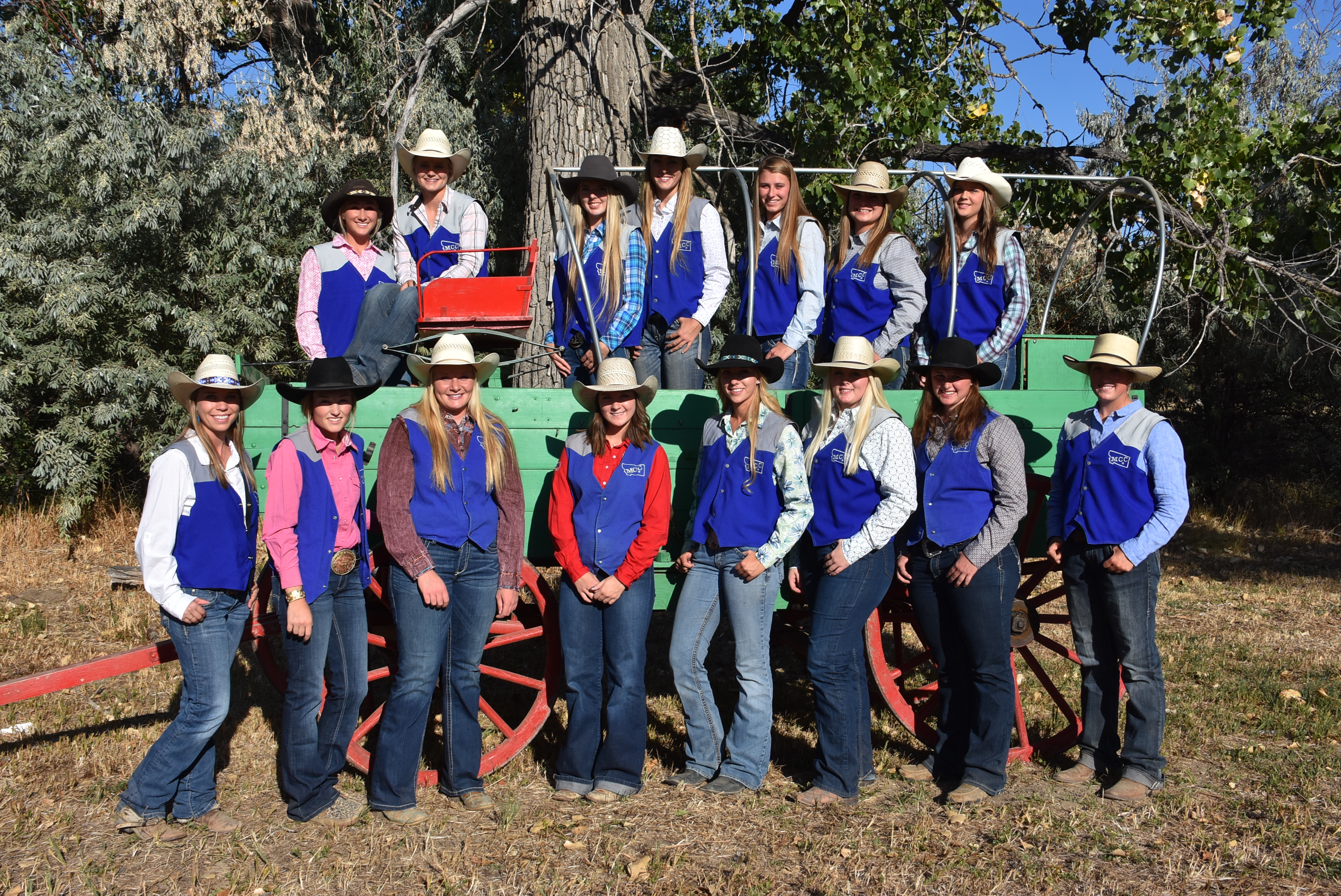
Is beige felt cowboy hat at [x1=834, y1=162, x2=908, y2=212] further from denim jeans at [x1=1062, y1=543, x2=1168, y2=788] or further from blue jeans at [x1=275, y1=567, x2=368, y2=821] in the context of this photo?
blue jeans at [x1=275, y1=567, x2=368, y2=821]

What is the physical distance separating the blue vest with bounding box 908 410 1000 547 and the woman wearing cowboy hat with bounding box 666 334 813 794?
501mm

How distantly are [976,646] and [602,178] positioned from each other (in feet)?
8.25

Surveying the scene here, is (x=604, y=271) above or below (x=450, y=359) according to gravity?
Answer: above

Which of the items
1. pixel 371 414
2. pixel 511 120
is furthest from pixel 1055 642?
pixel 511 120

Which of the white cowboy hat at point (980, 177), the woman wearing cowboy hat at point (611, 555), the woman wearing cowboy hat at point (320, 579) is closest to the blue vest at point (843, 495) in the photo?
the woman wearing cowboy hat at point (611, 555)

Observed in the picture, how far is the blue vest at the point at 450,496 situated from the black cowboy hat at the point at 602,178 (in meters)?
1.35

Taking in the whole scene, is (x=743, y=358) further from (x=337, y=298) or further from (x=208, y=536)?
(x=208, y=536)

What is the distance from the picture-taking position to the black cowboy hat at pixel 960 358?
4.02m

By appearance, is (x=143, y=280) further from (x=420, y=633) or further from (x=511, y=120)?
(x=420, y=633)

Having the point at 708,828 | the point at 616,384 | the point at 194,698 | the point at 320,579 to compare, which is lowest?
the point at 708,828

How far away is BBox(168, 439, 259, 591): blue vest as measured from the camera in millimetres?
3576

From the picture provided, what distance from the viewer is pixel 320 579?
12.3 feet

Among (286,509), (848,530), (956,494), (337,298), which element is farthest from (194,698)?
(956,494)

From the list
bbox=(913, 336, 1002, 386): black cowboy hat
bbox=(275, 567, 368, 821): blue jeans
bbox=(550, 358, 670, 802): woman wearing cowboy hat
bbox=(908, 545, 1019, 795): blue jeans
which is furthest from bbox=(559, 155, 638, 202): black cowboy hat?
bbox=(908, 545, 1019, 795): blue jeans
